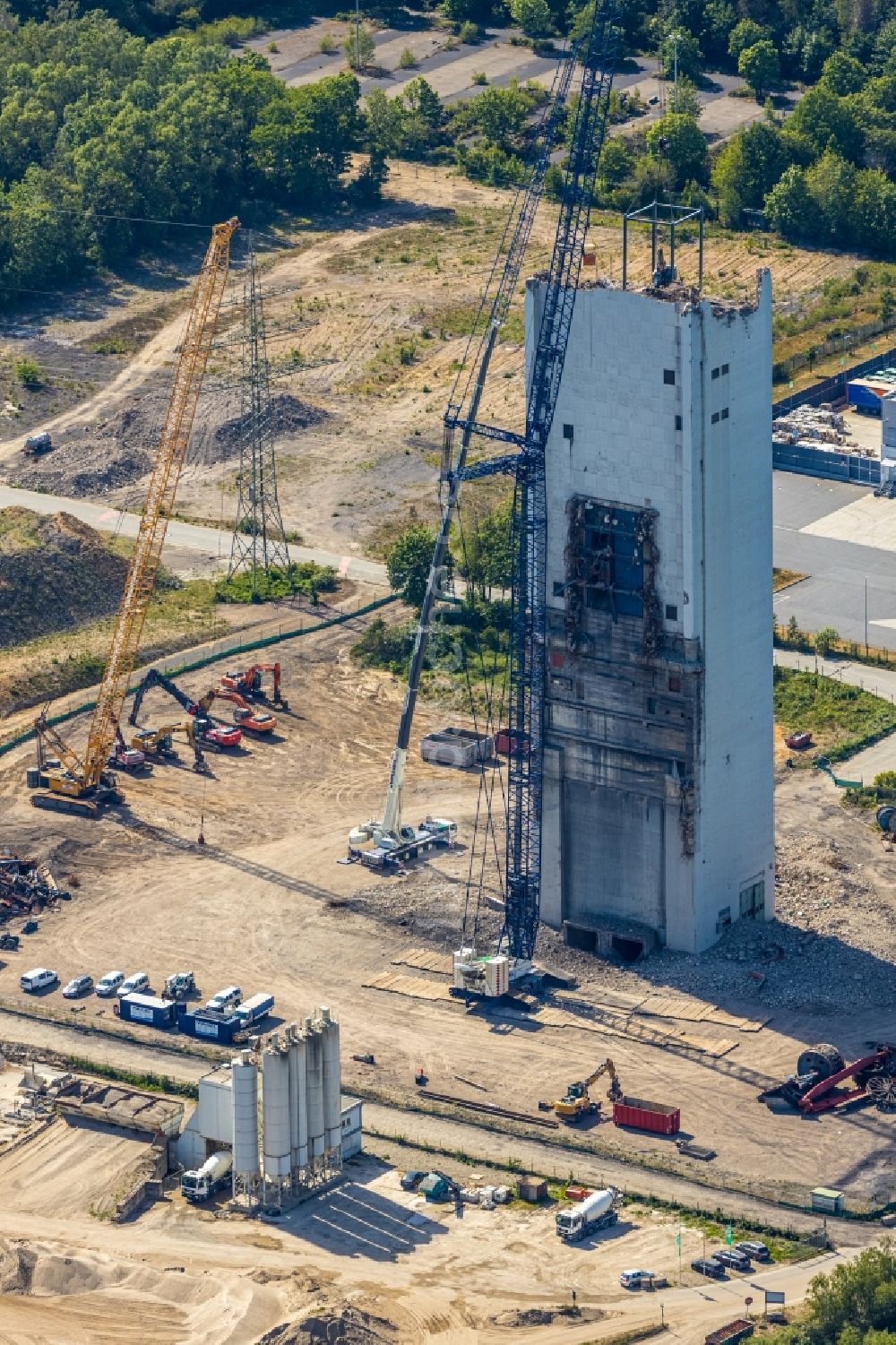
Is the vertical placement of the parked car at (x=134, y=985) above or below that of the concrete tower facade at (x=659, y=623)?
below

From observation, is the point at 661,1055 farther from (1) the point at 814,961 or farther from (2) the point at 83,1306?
(2) the point at 83,1306

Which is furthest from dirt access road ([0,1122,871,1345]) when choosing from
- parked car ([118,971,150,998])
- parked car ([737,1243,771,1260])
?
parked car ([118,971,150,998])

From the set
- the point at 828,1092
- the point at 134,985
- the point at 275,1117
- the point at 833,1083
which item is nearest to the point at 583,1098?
the point at 828,1092

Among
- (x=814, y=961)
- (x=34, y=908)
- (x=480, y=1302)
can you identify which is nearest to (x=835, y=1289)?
(x=480, y=1302)

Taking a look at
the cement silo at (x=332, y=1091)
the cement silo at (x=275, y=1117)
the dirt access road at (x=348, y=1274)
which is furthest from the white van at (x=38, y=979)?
the cement silo at (x=275, y=1117)

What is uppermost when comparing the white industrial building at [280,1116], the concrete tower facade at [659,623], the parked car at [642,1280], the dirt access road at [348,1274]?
the concrete tower facade at [659,623]

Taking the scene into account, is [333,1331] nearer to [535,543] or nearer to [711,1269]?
[711,1269]

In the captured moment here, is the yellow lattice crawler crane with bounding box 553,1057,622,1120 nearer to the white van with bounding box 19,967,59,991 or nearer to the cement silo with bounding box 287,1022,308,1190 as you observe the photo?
the cement silo with bounding box 287,1022,308,1190

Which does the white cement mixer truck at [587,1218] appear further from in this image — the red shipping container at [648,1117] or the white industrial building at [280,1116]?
the white industrial building at [280,1116]
